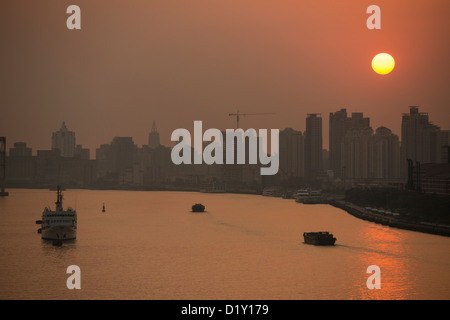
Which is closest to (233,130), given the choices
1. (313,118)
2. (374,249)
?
(313,118)

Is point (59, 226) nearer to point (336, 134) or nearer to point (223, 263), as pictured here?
point (223, 263)

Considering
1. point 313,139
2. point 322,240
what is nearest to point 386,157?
point 313,139

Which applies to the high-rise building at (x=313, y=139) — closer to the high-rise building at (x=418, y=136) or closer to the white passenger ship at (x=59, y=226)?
the high-rise building at (x=418, y=136)

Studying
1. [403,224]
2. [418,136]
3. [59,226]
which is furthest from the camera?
[418,136]

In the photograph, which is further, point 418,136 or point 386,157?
point 386,157

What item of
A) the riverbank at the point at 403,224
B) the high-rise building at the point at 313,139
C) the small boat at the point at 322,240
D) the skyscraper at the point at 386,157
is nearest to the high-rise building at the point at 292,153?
the high-rise building at the point at 313,139

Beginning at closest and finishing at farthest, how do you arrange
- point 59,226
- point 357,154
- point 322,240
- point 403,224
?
point 322,240 → point 59,226 → point 403,224 → point 357,154

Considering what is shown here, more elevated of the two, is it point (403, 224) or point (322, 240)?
point (403, 224)
